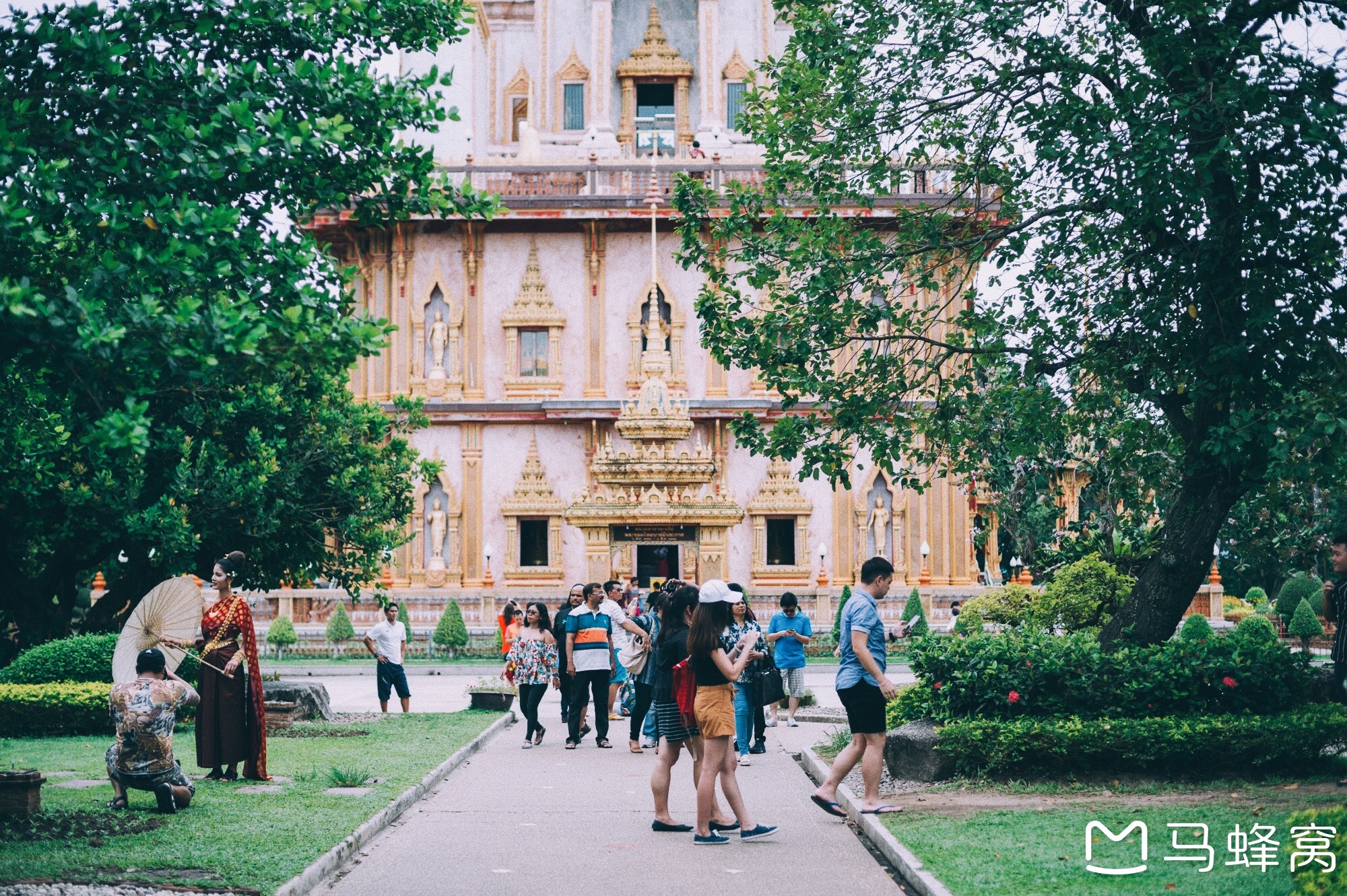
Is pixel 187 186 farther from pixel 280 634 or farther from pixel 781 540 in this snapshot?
pixel 781 540

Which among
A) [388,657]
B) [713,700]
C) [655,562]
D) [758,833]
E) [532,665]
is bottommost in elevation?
[758,833]

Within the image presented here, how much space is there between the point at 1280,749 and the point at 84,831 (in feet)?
31.5

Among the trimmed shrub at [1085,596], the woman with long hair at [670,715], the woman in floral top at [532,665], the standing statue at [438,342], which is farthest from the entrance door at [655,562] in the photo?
the woman with long hair at [670,715]

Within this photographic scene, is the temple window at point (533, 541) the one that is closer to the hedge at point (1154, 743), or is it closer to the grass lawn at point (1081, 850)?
the hedge at point (1154, 743)

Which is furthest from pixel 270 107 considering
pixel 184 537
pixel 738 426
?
pixel 184 537

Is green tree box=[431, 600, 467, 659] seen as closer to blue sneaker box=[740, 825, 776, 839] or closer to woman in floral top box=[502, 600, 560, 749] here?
woman in floral top box=[502, 600, 560, 749]

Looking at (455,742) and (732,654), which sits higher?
(732,654)

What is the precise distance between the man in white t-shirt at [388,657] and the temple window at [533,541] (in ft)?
59.7

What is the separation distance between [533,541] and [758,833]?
29.7 m

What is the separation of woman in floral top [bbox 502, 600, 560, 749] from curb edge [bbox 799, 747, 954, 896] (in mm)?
5840

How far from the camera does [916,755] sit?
44.0 ft

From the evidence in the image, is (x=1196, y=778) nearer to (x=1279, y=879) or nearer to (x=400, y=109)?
(x=1279, y=879)

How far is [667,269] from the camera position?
41.0m

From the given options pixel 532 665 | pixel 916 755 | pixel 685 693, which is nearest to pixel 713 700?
pixel 685 693
